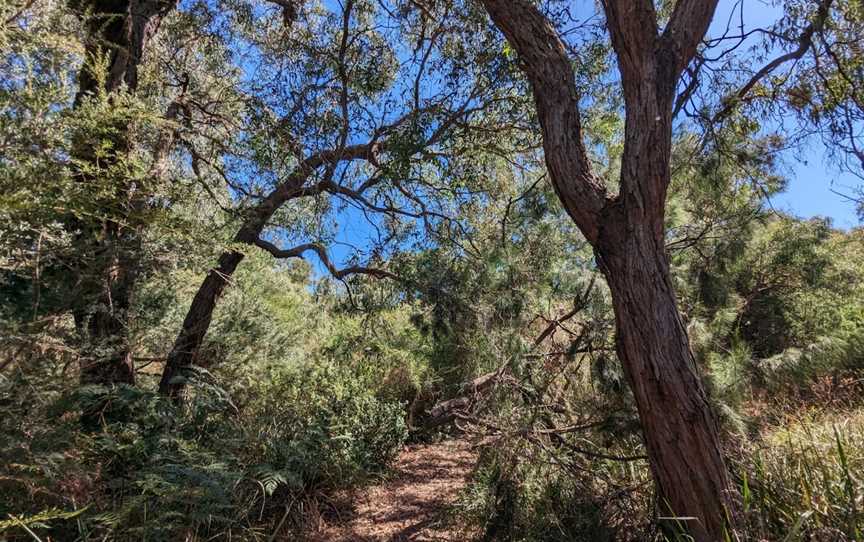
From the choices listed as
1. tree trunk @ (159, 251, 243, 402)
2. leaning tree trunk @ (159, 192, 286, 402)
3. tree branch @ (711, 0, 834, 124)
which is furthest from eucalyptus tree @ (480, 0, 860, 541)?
tree trunk @ (159, 251, 243, 402)

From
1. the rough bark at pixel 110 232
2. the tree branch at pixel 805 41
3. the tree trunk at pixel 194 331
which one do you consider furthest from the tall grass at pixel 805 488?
the tree trunk at pixel 194 331

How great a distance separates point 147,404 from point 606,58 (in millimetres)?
5040

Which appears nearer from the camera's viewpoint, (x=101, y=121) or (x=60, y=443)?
(x=101, y=121)

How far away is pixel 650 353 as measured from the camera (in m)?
2.48

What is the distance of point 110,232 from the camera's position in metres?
3.62

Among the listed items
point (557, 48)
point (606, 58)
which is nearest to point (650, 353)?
point (557, 48)

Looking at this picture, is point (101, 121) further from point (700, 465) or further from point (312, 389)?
point (700, 465)

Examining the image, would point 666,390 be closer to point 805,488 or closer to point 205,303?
point 805,488

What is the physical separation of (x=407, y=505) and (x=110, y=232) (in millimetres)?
3661

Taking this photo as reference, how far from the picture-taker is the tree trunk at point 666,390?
2346 millimetres

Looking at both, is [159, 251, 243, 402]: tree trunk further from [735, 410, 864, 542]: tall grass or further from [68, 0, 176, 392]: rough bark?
[735, 410, 864, 542]: tall grass

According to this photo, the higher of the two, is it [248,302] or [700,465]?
[248,302]

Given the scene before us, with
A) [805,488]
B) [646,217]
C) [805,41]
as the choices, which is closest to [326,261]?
[646,217]

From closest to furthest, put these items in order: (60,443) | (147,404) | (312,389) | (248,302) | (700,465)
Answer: (700,465) < (60,443) < (147,404) < (312,389) < (248,302)
